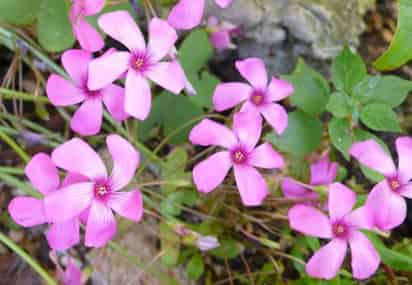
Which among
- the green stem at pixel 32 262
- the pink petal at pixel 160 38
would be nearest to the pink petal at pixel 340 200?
the pink petal at pixel 160 38

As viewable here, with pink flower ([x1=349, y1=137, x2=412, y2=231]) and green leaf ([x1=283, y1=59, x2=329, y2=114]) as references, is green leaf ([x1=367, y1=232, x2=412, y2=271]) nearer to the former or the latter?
pink flower ([x1=349, y1=137, x2=412, y2=231])

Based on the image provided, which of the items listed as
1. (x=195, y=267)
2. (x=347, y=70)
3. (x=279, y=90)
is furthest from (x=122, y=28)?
(x=195, y=267)

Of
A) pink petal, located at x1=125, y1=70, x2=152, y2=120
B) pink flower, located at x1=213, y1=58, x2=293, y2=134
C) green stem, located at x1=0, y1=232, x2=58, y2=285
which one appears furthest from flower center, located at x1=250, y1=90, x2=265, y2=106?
green stem, located at x1=0, y1=232, x2=58, y2=285

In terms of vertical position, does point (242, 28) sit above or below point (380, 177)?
above

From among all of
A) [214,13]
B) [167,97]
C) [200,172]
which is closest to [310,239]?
[200,172]

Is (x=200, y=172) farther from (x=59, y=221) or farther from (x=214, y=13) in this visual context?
(x=214, y=13)

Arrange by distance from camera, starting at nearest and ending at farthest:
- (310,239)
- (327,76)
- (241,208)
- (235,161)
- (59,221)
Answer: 1. (59,221)
2. (235,161)
3. (310,239)
4. (241,208)
5. (327,76)
